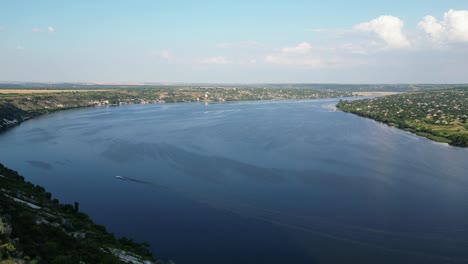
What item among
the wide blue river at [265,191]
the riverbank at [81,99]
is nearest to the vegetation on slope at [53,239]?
the wide blue river at [265,191]

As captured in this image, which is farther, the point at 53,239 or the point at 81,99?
the point at 81,99

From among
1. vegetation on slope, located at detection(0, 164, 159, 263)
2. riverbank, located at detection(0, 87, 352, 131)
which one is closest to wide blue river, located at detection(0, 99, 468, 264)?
vegetation on slope, located at detection(0, 164, 159, 263)

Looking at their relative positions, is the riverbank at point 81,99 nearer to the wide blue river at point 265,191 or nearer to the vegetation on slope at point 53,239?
the wide blue river at point 265,191

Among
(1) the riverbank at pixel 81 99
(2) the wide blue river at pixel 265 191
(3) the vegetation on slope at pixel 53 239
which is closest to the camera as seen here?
(3) the vegetation on slope at pixel 53 239

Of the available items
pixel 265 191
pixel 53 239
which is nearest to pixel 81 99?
pixel 265 191

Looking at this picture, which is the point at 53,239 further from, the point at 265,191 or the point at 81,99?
the point at 81,99

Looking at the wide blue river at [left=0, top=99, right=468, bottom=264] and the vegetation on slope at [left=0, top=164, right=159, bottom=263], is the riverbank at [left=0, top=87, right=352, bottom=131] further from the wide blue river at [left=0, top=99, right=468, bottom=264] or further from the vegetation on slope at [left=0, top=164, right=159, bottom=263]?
the vegetation on slope at [left=0, top=164, right=159, bottom=263]

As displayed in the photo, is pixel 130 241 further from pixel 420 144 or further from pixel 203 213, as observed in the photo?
pixel 420 144
